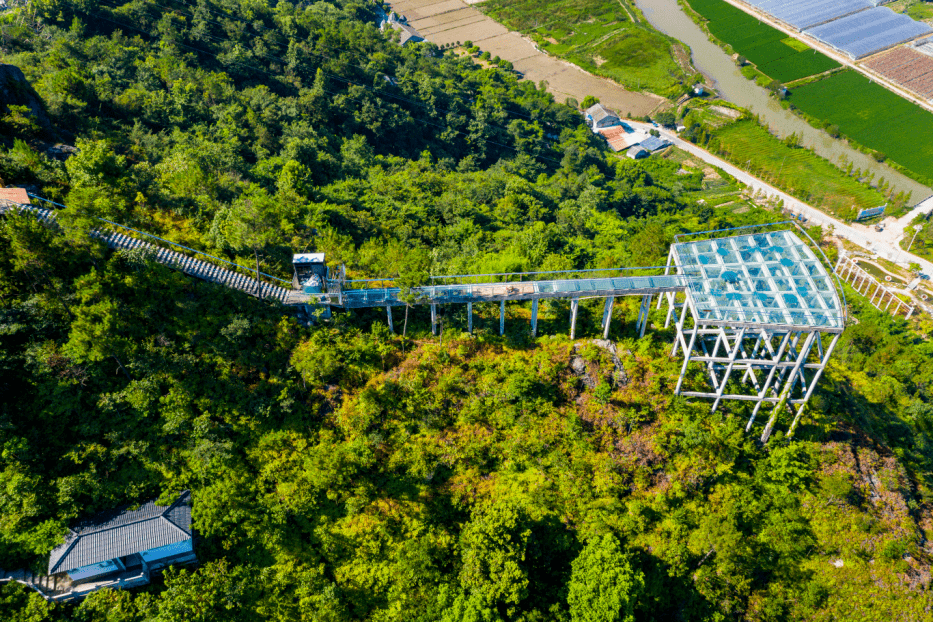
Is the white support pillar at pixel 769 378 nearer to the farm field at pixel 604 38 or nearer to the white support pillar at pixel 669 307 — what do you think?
the white support pillar at pixel 669 307

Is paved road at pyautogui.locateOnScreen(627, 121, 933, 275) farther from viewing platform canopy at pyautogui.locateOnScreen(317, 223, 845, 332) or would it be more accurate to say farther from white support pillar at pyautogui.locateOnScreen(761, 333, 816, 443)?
white support pillar at pyautogui.locateOnScreen(761, 333, 816, 443)

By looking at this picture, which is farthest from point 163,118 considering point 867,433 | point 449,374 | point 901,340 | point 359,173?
point 901,340

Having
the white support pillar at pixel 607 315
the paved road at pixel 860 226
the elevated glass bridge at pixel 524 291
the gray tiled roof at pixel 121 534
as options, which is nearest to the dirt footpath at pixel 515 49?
the paved road at pixel 860 226

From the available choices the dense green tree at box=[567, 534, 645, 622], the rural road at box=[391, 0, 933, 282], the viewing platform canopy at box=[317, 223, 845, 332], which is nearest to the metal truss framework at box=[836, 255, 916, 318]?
the rural road at box=[391, 0, 933, 282]

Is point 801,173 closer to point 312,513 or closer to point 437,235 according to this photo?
point 437,235

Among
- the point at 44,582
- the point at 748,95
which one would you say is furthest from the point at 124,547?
the point at 748,95
